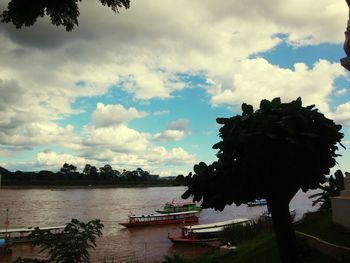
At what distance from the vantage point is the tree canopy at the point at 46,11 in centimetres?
878

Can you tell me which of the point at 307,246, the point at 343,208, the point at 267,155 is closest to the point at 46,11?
the point at 267,155

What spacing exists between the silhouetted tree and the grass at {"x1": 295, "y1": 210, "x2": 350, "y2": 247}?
7.42 m

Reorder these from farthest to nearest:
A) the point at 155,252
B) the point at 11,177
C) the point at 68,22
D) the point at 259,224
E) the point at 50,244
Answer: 1. the point at 11,177
2. the point at 155,252
3. the point at 259,224
4. the point at 50,244
5. the point at 68,22

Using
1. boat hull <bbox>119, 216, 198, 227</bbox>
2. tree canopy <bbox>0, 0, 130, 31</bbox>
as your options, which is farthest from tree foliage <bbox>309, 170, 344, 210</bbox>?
boat hull <bbox>119, 216, 198, 227</bbox>

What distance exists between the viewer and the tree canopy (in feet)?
28.8

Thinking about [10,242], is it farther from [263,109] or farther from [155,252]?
[263,109]

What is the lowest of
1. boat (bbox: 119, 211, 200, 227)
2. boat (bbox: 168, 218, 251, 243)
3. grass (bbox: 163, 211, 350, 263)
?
boat (bbox: 168, 218, 251, 243)

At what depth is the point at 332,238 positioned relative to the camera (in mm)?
17672

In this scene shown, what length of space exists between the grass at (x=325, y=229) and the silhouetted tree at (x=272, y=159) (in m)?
7.42

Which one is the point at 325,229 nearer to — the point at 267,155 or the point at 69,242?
the point at 69,242

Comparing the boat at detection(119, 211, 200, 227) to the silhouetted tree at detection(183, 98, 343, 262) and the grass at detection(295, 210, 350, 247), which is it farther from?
the silhouetted tree at detection(183, 98, 343, 262)

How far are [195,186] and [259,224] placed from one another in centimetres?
3087

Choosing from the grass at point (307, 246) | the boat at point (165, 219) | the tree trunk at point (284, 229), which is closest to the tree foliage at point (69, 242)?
the tree trunk at point (284, 229)

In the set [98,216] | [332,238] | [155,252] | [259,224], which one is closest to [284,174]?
[332,238]
